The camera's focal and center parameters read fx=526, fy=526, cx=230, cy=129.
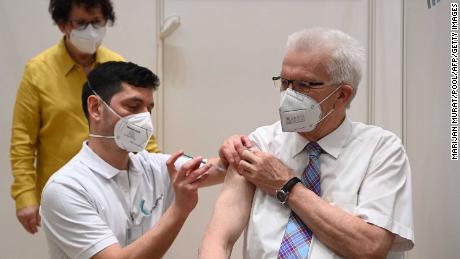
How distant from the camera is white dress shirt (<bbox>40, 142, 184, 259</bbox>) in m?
1.55

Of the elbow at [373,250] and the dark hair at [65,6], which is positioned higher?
the dark hair at [65,6]

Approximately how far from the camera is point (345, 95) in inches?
61.9

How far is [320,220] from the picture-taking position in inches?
54.6

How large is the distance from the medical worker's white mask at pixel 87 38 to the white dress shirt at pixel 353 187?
108 centimetres

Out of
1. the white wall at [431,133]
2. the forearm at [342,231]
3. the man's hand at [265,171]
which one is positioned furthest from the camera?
the white wall at [431,133]

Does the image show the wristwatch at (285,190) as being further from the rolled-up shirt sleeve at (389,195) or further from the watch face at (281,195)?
the rolled-up shirt sleeve at (389,195)

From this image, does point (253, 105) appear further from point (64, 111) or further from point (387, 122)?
point (64, 111)

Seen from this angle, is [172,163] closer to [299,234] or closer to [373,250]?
[299,234]

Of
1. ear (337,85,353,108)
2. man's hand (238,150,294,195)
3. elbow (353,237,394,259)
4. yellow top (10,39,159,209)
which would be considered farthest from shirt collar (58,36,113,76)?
elbow (353,237,394,259)

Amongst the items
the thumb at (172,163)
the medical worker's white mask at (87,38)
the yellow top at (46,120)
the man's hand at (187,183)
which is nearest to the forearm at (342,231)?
the man's hand at (187,183)

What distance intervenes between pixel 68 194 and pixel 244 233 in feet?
1.77

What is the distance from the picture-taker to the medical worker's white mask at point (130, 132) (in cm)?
170

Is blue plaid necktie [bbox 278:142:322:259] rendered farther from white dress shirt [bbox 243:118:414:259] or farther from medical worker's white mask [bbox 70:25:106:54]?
medical worker's white mask [bbox 70:25:106:54]

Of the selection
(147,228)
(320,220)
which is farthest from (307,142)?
(147,228)
